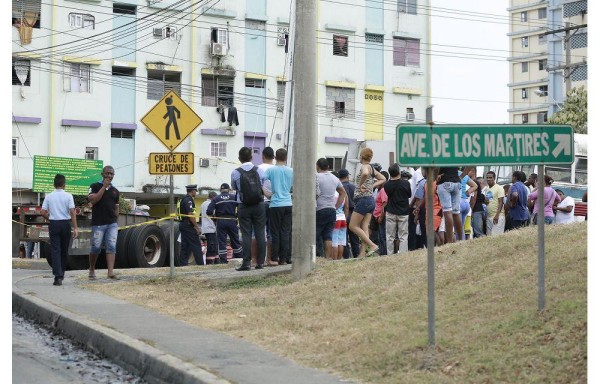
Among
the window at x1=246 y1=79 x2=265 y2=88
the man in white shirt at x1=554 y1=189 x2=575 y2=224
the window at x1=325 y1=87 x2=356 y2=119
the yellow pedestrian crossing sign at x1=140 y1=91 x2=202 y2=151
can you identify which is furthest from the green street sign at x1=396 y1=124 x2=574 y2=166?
the window at x1=325 y1=87 x2=356 y2=119

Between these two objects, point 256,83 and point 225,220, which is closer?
point 225,220

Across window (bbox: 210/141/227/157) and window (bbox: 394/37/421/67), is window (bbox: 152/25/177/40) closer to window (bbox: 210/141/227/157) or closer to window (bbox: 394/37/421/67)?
window (bbox: 210/141/227/157)

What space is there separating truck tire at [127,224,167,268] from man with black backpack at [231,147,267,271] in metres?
6.65

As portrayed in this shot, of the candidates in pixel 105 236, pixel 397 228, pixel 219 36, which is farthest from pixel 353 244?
pixel 219 36

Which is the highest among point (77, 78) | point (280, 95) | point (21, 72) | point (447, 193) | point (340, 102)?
point (21, 72)

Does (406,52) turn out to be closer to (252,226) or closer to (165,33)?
(165,33)

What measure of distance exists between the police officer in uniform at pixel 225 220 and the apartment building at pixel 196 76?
20.0 metres

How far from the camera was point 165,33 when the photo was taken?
46.6m

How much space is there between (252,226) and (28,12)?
3030 cm

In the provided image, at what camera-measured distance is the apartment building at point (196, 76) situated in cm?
4350

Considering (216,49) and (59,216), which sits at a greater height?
(216,49)

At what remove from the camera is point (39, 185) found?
3173cm

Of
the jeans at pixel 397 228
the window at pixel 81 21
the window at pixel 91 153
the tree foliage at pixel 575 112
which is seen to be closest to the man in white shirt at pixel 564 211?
the jeans at pixel 397 228

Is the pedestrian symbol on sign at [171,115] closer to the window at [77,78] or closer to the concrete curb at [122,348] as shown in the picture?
the concrete curb at [122,348]
